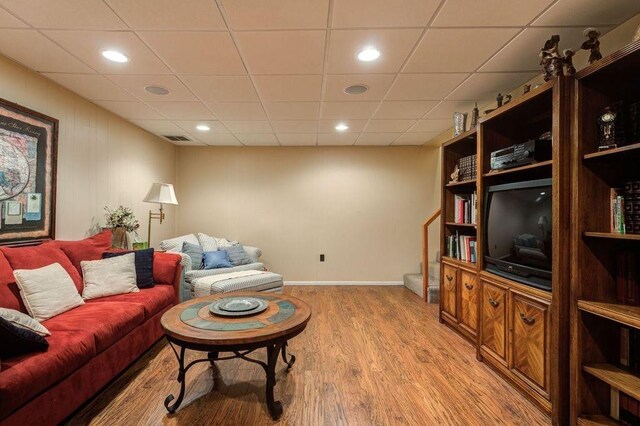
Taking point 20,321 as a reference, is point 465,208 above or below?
above

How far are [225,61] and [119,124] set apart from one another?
7.56 feet

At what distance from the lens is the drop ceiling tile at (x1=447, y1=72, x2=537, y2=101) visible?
2586 millimetres

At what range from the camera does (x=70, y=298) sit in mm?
2248

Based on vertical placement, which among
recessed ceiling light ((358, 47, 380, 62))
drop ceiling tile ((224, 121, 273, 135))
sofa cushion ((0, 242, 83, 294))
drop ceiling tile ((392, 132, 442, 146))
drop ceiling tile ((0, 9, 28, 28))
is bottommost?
sofa cushion ((0, 242, 83, 294))

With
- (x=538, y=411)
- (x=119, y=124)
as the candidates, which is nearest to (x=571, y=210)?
(x=538, y=411)

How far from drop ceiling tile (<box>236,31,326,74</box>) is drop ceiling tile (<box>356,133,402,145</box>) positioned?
2.21 meters

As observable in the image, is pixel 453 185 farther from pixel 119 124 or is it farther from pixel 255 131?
pixel 119 124

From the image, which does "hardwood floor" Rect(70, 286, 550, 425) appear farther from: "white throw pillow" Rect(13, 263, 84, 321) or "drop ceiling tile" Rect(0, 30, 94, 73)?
"drop ceiling tile" Rect(0, 30, 94, 73)

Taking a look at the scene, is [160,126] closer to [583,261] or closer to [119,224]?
[119,224]

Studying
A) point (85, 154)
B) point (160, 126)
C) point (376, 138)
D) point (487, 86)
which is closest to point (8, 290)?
point (85, 154)

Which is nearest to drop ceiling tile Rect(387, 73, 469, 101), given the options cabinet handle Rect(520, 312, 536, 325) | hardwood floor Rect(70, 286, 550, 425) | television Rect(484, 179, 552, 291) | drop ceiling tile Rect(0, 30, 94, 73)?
television Rect(484, 179, 552, 291)

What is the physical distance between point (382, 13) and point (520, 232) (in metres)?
1.77

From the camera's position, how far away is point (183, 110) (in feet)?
11.4

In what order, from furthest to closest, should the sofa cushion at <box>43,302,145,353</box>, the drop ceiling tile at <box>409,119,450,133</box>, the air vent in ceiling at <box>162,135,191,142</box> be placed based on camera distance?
the air vent in ceiling at <box>162,135,191,142</box> → the drop ceiling tile at <box>409,119,450,133</box> → the sofa cushion at <box>43,302,145,353</box>
